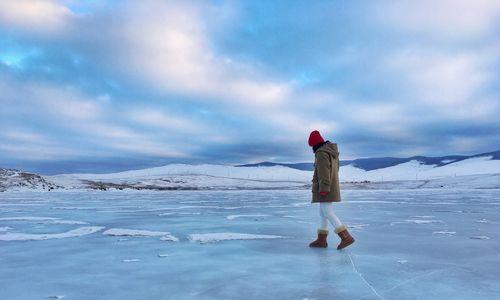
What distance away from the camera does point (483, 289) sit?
380cm

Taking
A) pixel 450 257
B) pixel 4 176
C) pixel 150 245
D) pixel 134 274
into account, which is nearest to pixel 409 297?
pixel 450 257

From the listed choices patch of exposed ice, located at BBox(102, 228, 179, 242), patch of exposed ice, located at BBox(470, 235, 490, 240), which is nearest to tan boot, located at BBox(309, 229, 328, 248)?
patch of exposed ice, located at BBox(102, 228, 179, 242)

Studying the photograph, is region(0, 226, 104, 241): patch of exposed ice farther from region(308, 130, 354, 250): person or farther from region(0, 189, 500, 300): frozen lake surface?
region(308, 130, 354, 250): person

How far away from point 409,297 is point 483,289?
0.82 metres

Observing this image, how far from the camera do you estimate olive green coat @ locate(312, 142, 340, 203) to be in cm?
592

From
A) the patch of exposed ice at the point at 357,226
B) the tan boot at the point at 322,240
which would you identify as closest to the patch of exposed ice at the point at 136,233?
the tan boot at the point at 322,240

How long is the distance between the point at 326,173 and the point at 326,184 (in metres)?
0.16

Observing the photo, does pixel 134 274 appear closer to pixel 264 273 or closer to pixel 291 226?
pixel 264 273

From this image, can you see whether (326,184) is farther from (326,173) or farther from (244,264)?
(244,264)

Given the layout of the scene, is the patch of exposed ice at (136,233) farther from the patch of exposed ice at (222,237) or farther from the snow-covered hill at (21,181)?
the snow-covered hill at (21,181)

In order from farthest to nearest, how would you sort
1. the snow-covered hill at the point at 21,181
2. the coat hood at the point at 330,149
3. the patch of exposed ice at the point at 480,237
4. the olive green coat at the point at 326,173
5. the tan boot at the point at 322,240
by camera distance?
the snow-covered hill at the point at 21,181 < the patch of exposed ice at the point at 480,237 < the tan boot at the point at 322,240 < the coat hood at the point at 330,149 < the olive green coat at the point at 326,173

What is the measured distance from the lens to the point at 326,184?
5883 mm

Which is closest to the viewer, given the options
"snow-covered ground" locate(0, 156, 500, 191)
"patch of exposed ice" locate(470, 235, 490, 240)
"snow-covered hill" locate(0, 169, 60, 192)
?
"patch of exposed ice" locate(470, 235, 490, 240)

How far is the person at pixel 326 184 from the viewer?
5930mm
